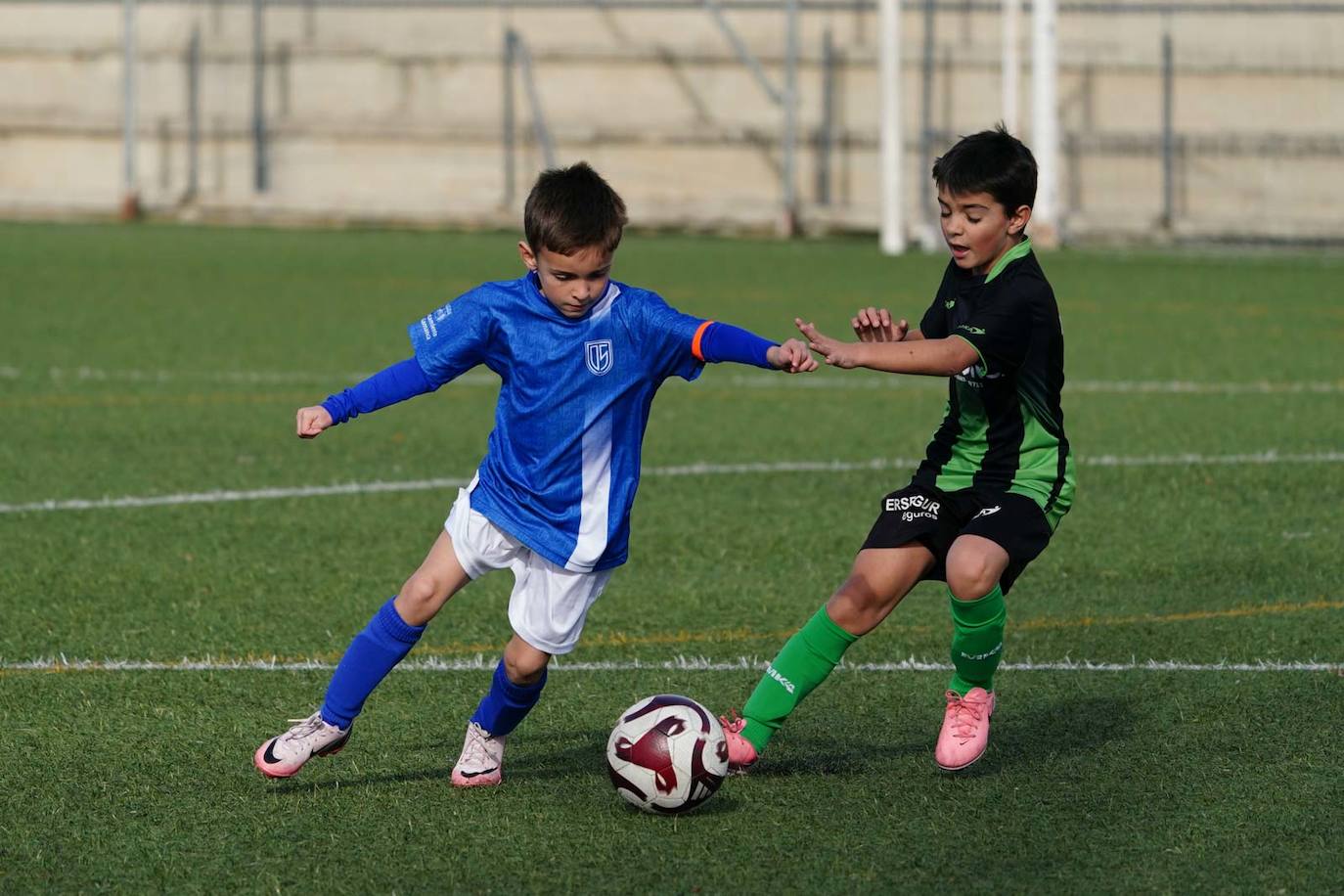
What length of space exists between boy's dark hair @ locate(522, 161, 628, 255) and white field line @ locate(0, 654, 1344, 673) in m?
1.51

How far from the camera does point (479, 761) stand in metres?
4.43

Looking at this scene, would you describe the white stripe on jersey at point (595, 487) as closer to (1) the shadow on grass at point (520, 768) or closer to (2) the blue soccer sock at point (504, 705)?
(2) the blue soccer sock at point (504, 705)

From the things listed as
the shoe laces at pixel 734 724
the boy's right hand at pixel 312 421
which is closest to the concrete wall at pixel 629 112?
the shoe laces at pixel 734 724

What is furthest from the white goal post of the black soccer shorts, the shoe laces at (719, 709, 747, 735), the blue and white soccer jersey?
the blue and white soccer jersey

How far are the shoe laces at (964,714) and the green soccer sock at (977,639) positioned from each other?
0.05 metres

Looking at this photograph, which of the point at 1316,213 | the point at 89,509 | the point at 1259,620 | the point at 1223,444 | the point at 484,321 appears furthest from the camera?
the point at 1316,213

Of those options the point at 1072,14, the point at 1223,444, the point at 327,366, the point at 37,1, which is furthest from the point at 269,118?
the point at 1223,444

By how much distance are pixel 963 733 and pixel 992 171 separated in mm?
1201

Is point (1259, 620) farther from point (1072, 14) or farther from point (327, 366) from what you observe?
point (1072, 14)

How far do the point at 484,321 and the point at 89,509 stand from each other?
12.1ft

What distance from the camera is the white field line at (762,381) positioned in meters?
11.0

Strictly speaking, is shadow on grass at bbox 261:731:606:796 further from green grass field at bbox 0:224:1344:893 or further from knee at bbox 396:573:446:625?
knee at bbox 396:573:446:625

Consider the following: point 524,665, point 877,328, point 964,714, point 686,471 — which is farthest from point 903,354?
point 686,471

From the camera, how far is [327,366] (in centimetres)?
1202
